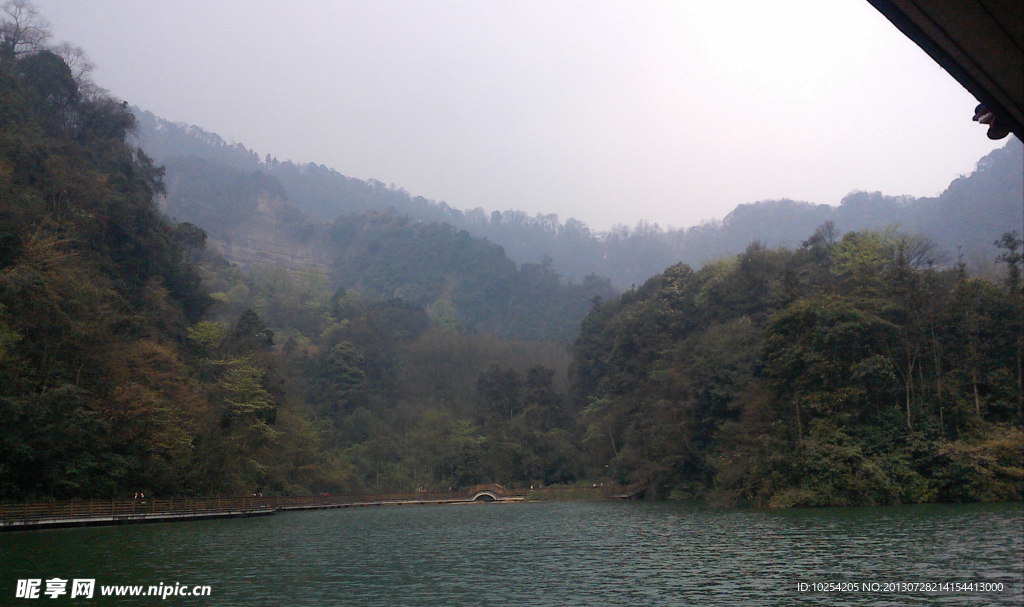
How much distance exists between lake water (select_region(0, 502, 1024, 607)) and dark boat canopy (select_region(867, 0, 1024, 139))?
985 cm

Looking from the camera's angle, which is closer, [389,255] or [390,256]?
[390,256]

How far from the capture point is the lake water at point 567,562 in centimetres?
1353

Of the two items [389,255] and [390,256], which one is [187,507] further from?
[389,255]

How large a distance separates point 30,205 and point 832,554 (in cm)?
3649

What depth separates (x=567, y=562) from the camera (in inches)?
747

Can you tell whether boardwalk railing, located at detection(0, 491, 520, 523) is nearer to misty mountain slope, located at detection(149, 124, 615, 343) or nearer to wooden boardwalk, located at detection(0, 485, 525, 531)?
wooden boardwalk, located at detection(0, 485, 525, 531)

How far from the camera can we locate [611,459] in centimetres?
6619

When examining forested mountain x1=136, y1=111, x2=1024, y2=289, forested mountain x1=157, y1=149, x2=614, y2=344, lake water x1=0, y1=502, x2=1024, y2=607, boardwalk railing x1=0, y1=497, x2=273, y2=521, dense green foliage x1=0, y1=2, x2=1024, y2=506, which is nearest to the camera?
lake water x1=0, y1=502, x2=1024, y2=607

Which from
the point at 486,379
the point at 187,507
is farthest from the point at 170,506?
the point at 486,379

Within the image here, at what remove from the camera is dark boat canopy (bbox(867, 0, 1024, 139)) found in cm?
409

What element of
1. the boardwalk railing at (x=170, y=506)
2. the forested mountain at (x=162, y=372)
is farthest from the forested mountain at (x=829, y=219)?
the boardwalk railing at (x=170, y=506)

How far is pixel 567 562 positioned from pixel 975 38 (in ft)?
54.8

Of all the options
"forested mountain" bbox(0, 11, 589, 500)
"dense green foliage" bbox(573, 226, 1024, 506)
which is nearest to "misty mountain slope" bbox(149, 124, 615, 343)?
"forested mountain" bbox(0, 11, 589, 500)

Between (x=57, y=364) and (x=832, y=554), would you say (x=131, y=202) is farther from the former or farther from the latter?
(x=832, y=554)
